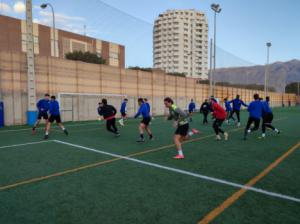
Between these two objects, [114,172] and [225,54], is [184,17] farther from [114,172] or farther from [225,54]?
[114,172]

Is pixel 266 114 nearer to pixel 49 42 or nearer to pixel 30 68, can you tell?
pixel 30 68

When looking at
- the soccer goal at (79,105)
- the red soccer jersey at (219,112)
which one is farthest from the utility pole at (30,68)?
the red soccer jersey at (219,112)

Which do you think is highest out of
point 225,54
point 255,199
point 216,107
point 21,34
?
point 21,34

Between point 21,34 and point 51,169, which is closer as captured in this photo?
point 51,169

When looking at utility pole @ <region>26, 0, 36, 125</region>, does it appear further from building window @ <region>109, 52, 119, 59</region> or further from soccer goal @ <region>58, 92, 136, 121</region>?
building window @ <region>109, 52, 119, 59</region>

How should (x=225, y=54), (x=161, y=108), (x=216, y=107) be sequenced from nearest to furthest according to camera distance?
(x=216, y=107) → (x=161, y=108) → (x=225, y=54)

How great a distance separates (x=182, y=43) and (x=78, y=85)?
4529 inches

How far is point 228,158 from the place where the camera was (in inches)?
283

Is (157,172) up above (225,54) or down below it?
below

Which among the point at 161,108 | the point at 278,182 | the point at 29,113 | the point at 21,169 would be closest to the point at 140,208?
the point at 278,182

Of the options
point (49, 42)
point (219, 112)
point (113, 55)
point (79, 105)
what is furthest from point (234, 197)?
point (113, 55)

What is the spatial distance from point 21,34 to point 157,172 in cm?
5628

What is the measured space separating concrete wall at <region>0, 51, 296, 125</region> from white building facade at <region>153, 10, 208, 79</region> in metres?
93.1

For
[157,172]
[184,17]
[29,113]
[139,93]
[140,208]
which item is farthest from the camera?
[184,17]
